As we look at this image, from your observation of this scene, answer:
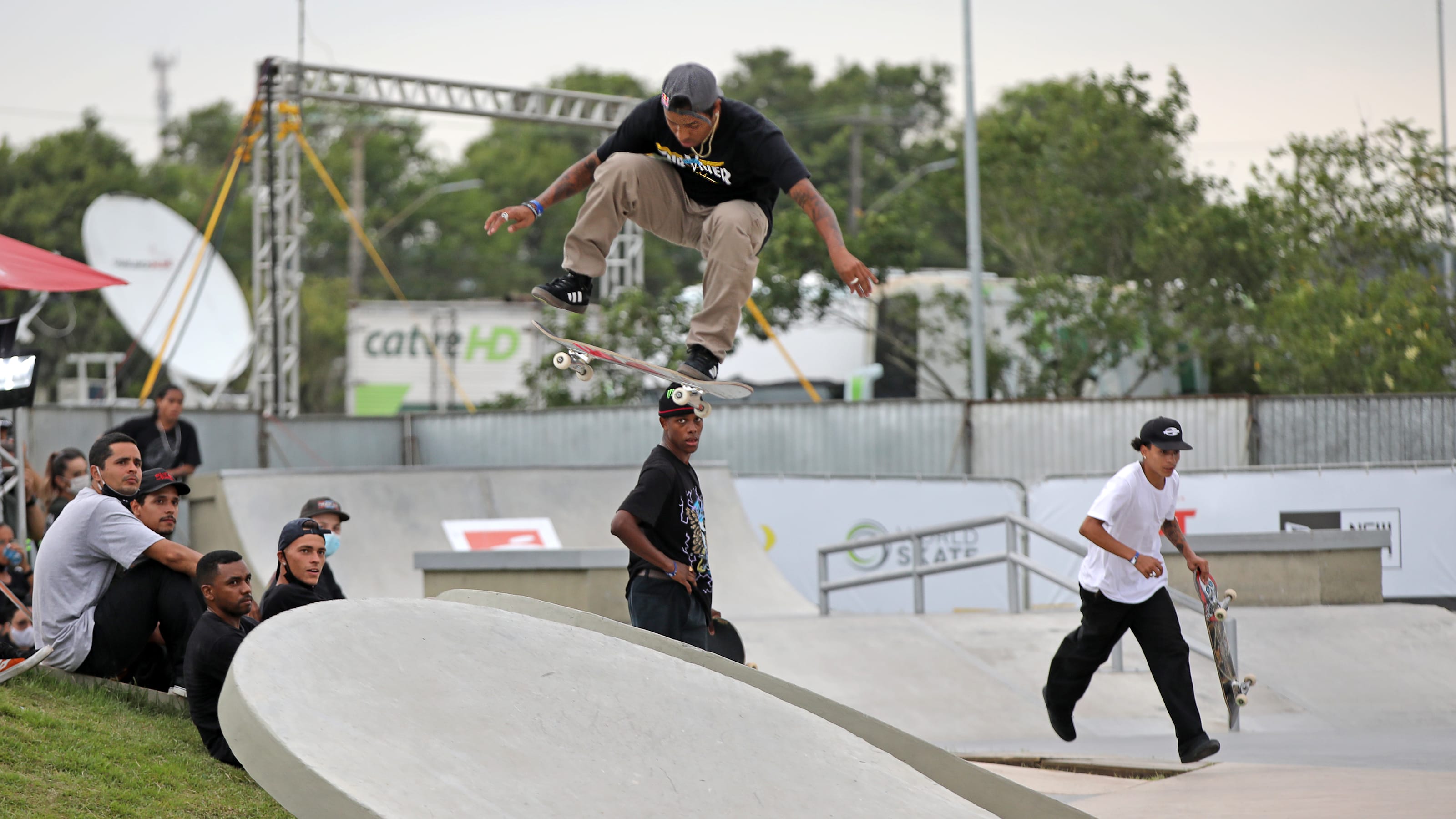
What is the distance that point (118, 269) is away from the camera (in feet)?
67.6

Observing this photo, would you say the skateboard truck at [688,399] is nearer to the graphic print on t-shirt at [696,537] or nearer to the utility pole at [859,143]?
the graphic print on t-shirt at [696,537]

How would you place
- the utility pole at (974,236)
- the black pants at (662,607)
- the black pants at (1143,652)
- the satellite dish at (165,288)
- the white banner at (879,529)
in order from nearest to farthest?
the black pants at (662,607) < the black pants at (1143,652) < the white banner at (879,529) < the utility pole at (974,236) < the satellite dish at (165,288)

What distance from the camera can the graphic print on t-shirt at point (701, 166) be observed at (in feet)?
20.6

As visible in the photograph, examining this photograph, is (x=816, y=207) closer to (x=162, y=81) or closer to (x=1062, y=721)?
(x=1062, y=721)

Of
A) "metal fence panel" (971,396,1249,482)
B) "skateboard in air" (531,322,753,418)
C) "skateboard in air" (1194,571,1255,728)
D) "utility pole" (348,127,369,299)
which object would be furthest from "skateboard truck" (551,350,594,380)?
"utility pole" (348,127,369,299)

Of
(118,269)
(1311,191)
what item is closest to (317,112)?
(118,269)

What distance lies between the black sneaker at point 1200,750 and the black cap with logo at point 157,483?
185 inches

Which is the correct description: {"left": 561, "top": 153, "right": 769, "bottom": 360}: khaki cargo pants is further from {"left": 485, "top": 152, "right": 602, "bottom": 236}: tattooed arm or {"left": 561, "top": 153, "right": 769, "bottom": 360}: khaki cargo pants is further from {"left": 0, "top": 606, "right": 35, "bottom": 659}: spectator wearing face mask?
{"left": 0, "top": 606, "right": 35, "bottom": 659}: spectator wearing face mask

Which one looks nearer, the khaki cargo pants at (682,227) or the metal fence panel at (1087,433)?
the khaki cargo pants at (682,227)

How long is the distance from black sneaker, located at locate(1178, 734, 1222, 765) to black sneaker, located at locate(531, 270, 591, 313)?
3.49 meters

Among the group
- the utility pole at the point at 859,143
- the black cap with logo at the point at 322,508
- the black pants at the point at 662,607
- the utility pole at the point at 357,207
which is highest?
the utility pole at the point at 859,143

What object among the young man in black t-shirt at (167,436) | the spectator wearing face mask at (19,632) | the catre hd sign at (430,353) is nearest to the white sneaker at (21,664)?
the spectator wearing face mask at (19,632)

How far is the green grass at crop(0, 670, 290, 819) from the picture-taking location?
4797 mm

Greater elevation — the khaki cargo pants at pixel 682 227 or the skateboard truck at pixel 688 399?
the khaki cargo pants at pixel 682 227
